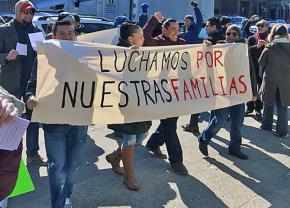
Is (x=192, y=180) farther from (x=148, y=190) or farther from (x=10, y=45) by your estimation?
(x=10, y=45)

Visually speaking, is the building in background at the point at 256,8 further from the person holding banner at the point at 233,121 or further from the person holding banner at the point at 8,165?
the person holding banner at the point at 8,165

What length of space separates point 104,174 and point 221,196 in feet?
4.23

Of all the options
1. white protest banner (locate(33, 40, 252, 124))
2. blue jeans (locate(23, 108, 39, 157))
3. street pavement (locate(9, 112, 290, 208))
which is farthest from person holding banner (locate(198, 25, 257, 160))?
blue jeans (locate(23, 108, 39, 157))

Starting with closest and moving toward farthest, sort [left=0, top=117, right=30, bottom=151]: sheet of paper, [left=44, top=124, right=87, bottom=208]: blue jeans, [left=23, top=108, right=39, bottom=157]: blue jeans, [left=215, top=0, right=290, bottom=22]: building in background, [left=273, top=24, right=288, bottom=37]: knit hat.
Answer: [left=0, top=117, right=30, bottom=151]: sheet of paper → [left=44, top=124, right=87, bottom=208]: blue jeans → [left=23, top=108, right=39, bottom=157]: blue jeans → [left=273, top=24, right=288, bottom=37]: knit hat → [left=215, top=0, right=290, bottom=22]: building in background

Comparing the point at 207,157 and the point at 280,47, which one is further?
the point at 280,47

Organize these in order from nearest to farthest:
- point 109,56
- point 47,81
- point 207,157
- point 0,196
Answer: point 0,196
point 47,81
point 109,56
point 207,157

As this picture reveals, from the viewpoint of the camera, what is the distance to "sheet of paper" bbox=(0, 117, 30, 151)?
102 inches

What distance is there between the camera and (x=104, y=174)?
17.6 feet

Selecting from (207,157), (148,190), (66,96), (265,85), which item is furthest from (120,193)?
(265,85)

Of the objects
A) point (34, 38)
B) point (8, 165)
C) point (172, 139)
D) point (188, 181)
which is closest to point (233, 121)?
point (172, 139)

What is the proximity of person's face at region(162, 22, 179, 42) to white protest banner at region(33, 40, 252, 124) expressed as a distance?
12.0 inches

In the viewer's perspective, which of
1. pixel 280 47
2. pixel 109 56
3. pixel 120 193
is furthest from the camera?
pixel 280 47

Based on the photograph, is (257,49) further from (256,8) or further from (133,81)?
(256,8)

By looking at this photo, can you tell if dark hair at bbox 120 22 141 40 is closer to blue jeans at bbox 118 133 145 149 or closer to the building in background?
blue jeans at bbox 118 133 145 149
